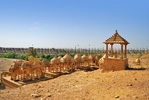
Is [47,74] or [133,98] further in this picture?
[47,74]

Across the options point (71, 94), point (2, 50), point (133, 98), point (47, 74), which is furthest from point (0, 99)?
point (2, 50)

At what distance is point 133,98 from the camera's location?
500 centimetres

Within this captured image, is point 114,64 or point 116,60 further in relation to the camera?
point 114,64

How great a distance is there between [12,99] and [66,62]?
1174cm

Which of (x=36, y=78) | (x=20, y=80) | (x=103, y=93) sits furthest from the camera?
(x=36, y=78)

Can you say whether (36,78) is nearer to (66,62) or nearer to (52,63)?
(52,63)

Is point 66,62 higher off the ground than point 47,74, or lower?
higher

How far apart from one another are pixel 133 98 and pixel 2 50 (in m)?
62.1

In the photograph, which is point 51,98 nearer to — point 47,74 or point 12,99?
point 12,99

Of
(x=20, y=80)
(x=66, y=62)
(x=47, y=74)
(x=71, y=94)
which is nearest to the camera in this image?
(x=71, y=94)

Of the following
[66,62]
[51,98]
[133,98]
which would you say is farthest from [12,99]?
[66,62]

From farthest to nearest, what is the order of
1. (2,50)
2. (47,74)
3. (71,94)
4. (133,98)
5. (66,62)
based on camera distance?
(2,50)
(66,62)
(47,74)
(71,94)
(133,98)

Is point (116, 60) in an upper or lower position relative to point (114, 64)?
upper

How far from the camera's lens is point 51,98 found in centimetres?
628
